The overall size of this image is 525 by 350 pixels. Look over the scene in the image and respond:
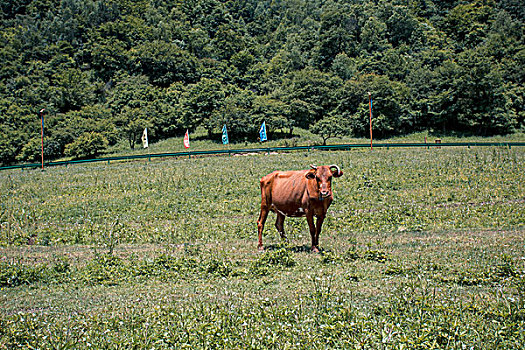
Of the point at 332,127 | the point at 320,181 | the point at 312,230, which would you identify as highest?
the point at 332,127

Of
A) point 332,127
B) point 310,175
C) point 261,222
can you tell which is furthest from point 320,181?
point 332,127

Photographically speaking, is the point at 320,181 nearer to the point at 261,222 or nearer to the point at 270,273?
the point at 261,222

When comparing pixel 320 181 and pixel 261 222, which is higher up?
pixel 320 181

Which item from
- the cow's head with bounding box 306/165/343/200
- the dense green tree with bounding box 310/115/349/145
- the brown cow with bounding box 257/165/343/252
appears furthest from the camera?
the dense green tree with bounding box 310/115/349/145

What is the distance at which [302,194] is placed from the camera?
14.0 meters

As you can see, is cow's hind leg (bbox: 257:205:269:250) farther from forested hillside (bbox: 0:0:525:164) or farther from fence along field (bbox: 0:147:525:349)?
forested hillside (bbox: 0:0:525:164)

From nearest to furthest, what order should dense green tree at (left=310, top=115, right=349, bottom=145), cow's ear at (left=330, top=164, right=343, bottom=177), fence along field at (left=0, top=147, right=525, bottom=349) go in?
1. fence along field at (left=0, top=147, right=525, bottom=349)
2. cow's ear at (left=330, top=164, right=343, bottom=177)
3. dense green tree at (left=310, top=115, right=349, bottom=145)

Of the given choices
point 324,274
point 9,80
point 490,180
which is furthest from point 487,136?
point 9,80

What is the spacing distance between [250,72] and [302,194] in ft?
423

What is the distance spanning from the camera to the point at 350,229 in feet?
59.1

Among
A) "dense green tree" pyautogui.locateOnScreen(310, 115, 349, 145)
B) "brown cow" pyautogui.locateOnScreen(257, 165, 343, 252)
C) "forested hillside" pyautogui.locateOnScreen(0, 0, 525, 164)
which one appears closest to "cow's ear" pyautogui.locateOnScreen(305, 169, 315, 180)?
"brown cow" pyautogui.locateOnScreen(257, 165, 343, 252)

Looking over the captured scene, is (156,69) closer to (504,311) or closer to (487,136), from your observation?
(487,136)

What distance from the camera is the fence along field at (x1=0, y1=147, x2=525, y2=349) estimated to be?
7648 millimetres

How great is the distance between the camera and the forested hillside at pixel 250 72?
→ 291 ft
